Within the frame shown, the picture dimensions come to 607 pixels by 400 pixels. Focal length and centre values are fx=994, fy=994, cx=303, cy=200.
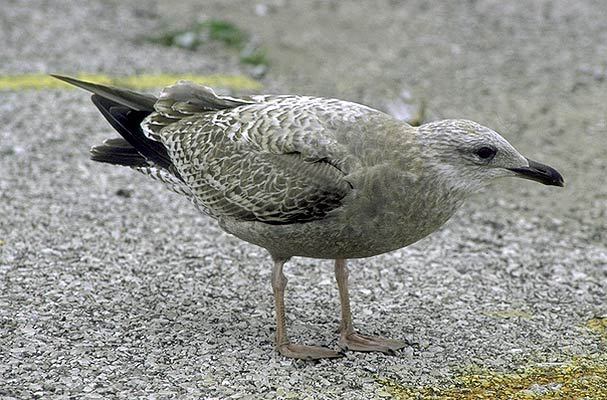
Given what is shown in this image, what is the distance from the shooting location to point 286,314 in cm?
661

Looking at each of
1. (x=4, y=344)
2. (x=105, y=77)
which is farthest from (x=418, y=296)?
(x=105, y=77)

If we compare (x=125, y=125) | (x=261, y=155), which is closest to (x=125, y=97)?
(x=125, y=125)

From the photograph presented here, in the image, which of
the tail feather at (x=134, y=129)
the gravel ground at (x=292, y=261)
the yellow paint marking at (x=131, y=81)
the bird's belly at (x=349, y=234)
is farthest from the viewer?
the yellow paint marking at (x=131, y=81)

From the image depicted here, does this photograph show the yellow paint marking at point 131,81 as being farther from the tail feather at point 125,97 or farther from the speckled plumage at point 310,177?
the speckled plumage at point 310,177

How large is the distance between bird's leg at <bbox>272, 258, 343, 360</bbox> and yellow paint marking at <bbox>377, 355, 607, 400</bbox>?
1.39 feet

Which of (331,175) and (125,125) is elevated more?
(331,175)

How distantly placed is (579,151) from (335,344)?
181 inches

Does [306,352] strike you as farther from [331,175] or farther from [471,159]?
[471,159]

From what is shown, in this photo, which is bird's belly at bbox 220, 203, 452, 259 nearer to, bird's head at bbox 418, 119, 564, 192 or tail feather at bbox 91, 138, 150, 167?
bird's head at bbox 418, 119, 564, 192

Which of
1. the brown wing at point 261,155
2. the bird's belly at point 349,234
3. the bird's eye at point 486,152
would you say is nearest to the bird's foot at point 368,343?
the bird's belly at point 349,234

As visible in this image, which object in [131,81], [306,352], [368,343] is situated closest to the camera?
[306,352]

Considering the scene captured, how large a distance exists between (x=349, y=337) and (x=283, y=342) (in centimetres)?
44

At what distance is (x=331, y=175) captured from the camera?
571cm

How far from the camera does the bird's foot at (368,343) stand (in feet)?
19.9
